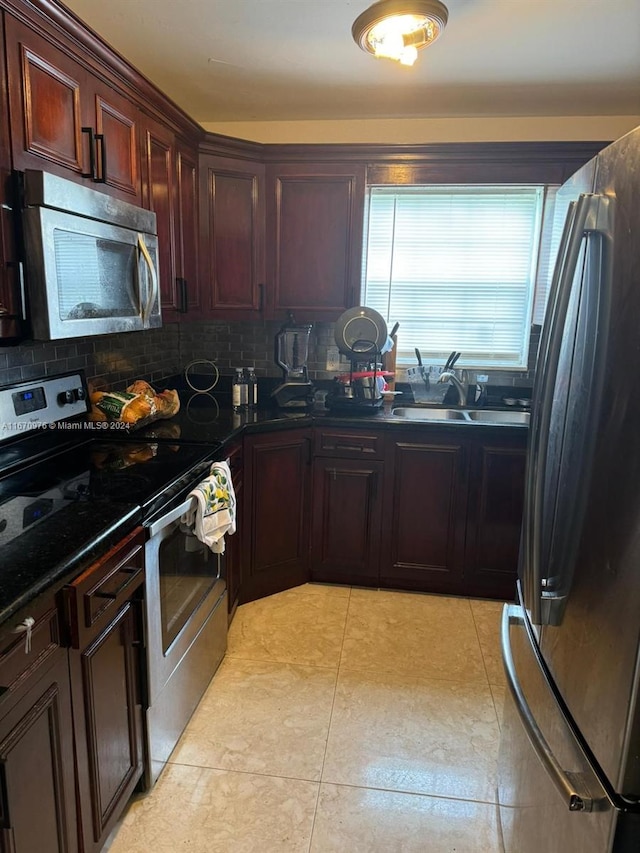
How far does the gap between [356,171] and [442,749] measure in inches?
104

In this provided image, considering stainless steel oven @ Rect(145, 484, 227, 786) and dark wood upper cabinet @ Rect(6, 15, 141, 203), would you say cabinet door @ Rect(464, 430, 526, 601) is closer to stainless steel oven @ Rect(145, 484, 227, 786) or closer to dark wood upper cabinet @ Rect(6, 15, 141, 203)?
stainless steel oven @ Rect(145, 484, 227, 786)

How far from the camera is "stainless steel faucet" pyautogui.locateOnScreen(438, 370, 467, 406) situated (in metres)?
3.23

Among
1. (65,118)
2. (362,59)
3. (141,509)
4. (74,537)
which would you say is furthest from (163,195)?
(74,537)

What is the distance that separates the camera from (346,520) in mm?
2938

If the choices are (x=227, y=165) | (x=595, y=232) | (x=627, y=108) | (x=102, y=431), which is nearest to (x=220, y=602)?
(x=102, y=431)

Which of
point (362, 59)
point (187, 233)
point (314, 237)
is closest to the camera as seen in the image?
point (362, 59)

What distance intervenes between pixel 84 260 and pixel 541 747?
175 cm

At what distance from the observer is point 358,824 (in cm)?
164

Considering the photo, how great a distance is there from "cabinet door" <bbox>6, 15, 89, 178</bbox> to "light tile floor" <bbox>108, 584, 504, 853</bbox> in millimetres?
1878

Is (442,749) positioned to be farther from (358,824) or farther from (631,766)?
(631,766)

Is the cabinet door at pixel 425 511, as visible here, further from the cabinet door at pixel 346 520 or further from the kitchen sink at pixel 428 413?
the kitchen sink at pixel 428 413

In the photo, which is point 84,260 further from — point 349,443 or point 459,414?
point 459,414

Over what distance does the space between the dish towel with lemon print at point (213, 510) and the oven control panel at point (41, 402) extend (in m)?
0.62

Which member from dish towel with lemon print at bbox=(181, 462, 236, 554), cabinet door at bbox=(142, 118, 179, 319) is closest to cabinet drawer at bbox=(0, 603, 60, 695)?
dish towel with lemon print at bbox=(181, 462, 236, 554)
